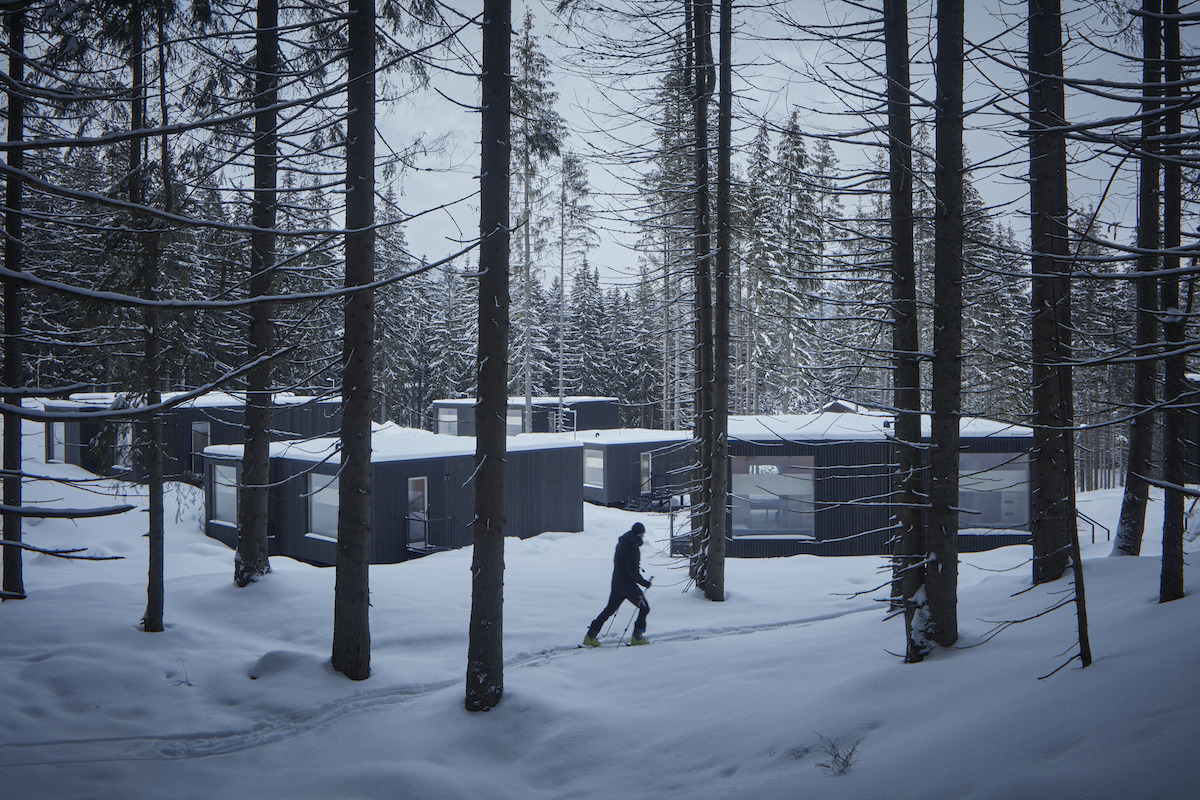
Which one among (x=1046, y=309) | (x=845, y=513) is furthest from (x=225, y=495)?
(x=1046, y=309)

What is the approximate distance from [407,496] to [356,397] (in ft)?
29.7

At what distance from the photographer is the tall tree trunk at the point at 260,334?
29.2 ft

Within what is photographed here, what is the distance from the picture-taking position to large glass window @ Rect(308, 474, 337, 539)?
15.6 m

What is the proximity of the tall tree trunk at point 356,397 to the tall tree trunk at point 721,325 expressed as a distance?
17.5 feet

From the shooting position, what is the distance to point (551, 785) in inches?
205

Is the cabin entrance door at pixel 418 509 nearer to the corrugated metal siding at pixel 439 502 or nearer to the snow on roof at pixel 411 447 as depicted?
the corrugated metal siding at pixel 439 502

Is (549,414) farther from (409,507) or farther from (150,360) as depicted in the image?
(150,360)

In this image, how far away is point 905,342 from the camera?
6.64m

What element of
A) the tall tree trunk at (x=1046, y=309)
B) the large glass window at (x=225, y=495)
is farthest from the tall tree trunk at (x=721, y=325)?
the large glass window at (x=225, y=495)

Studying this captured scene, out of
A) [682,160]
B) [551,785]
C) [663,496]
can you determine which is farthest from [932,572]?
[663,496]

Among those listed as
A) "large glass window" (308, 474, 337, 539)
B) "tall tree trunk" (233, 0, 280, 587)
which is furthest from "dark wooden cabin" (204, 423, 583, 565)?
"tall tree trunk" (233, 0, 280, 587)

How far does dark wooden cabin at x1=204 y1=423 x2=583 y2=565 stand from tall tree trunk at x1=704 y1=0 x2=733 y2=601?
23.3 feet

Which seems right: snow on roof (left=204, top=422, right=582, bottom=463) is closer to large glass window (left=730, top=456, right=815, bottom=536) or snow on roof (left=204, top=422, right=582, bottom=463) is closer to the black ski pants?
large glass window (left=730, top=456, right=815, bottom=536)

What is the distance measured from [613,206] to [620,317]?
34481 millimetres
